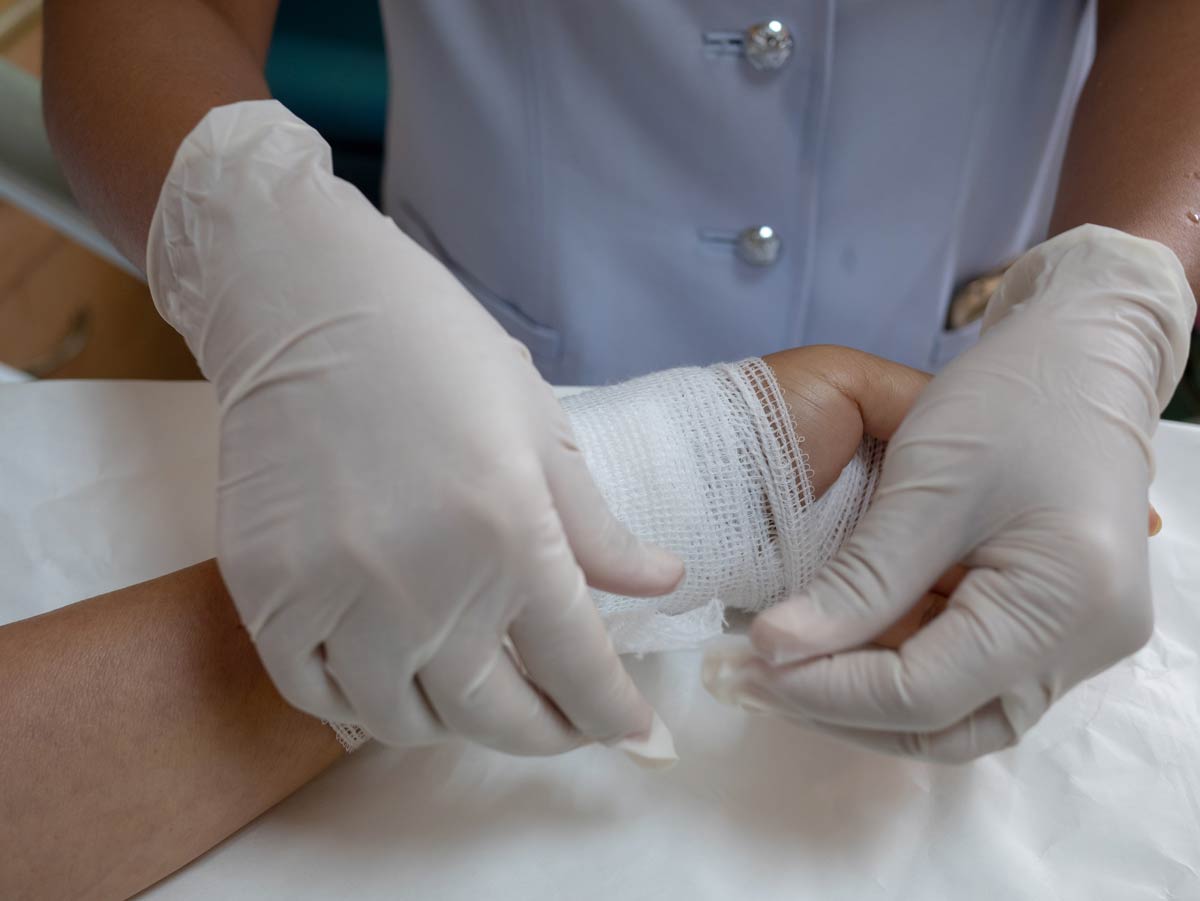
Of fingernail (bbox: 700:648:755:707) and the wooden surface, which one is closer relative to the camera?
fingernail (bbox: 700:648:755:707)

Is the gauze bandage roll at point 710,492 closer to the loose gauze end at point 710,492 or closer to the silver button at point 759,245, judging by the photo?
the loose gauze end at point 710,492

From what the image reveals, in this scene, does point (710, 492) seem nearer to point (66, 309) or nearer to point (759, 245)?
point (759, 245)

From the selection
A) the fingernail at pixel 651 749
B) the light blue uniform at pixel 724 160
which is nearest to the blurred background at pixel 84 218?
the light blue uniform at pixel 724 160

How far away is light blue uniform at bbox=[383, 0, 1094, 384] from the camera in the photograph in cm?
80

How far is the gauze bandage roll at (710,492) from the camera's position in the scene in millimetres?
734

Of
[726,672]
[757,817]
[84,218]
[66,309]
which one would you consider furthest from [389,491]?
[66,309]

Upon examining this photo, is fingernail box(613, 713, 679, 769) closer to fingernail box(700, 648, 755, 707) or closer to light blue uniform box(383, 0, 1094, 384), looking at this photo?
fingernail box(700, 648, 755, 707)

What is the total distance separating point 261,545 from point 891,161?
2.18 ft

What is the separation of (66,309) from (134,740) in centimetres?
148

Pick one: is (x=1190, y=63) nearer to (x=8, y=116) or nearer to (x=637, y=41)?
(x=637, y=41)

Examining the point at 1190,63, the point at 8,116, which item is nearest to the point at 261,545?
the point at 8,116

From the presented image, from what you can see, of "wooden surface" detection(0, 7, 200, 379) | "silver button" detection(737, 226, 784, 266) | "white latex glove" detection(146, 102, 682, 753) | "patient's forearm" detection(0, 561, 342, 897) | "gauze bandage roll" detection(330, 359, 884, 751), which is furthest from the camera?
"wooden surface" detection(0, 7, 200, 379)

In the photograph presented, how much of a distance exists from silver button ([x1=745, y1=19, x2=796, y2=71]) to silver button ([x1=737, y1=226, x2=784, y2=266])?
0.50 ft

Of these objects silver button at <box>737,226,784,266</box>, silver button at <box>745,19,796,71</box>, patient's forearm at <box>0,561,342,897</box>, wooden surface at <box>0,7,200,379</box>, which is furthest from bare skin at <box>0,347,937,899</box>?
wooden surface at <box>0,7,200,379</box>
